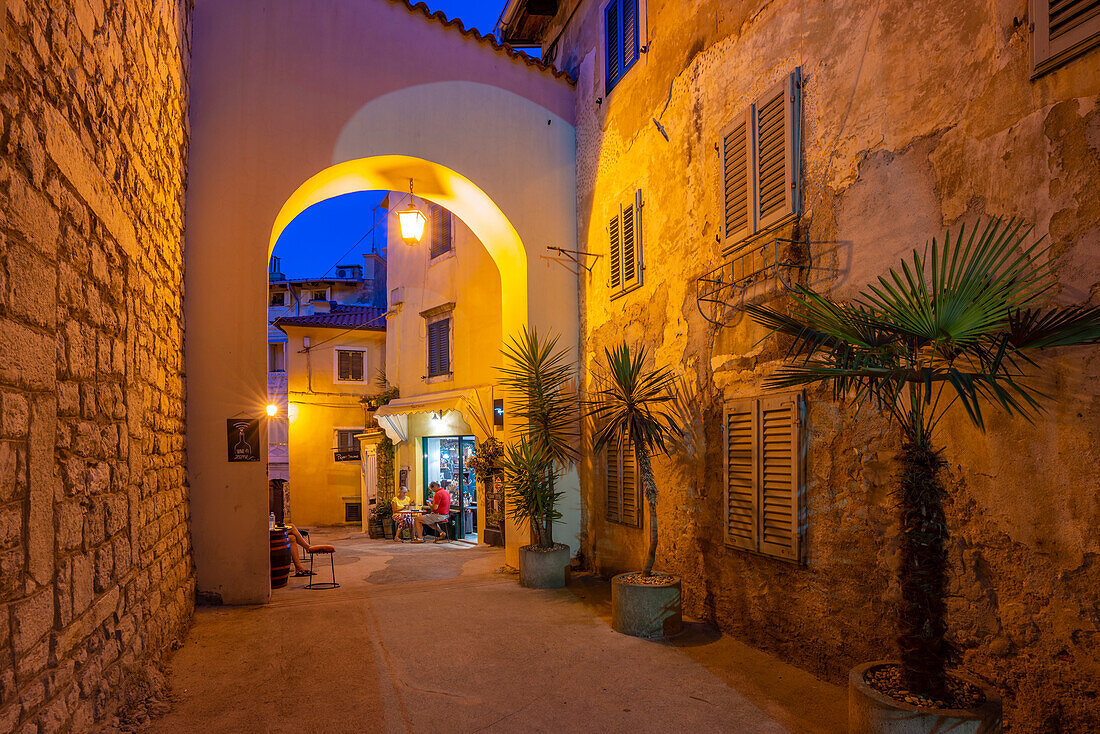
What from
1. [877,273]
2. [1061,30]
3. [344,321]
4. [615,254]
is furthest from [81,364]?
[344,321]

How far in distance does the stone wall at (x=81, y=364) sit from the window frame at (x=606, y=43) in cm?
458

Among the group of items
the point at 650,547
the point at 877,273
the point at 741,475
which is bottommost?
the point at 650,547

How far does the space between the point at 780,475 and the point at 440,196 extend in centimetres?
608

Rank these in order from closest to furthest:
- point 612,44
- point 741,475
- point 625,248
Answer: point 741,475, point 625,248, point 612,44

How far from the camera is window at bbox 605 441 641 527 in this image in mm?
7023

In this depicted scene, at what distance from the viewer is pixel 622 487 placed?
7305 mm

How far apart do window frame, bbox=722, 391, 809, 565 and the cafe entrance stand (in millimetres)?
7906

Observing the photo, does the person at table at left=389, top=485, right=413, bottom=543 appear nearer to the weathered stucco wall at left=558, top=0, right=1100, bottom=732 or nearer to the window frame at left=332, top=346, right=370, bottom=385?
the window frame at left=332, top=346, right=370, bottom=385

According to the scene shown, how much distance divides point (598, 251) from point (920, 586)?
19.3ft

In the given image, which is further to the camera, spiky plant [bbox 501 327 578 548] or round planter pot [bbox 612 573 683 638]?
spiky plant [bbox 501 327 578 548]

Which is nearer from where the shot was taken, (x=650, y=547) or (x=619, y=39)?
(x=650, y=547)

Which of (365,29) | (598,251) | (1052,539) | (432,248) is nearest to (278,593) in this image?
(598,251)

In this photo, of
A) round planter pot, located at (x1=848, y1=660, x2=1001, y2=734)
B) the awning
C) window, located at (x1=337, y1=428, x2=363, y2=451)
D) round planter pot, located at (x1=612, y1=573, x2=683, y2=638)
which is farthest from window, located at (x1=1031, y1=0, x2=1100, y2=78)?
window, located at (x1=337, y1=428, x2=363, y2=451)

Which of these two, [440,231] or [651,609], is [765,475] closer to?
[651,609]
